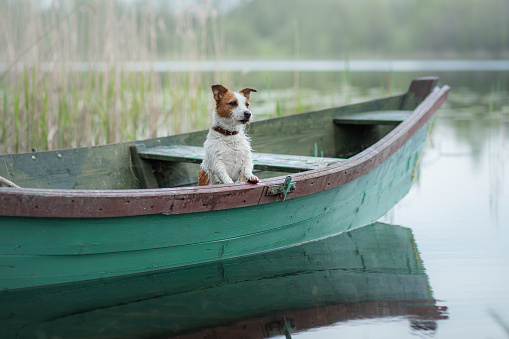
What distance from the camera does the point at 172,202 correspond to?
297 cm

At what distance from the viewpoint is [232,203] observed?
3172 millimetres

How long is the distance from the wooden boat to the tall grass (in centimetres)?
151

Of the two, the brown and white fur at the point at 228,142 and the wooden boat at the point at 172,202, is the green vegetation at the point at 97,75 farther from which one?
the brown and white fur at the point at 228,142

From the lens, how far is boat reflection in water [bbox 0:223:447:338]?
2.86m

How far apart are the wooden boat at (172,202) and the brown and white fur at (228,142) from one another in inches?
7.7

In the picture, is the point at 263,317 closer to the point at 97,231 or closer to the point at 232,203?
the point at 232,203

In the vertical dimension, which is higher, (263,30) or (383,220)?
(263,30)

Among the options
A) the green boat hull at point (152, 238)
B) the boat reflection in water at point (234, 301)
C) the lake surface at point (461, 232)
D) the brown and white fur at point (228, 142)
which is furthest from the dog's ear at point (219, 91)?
the lake surface at point (461, 232)

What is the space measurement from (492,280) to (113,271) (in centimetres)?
237

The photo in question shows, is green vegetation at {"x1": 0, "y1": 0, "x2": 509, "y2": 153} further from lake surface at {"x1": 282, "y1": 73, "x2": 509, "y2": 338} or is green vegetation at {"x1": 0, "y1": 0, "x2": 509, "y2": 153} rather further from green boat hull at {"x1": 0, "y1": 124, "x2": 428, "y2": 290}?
green boat hull at {"x1": 0, "y1": 124, "x2": 428, "y2": 290}

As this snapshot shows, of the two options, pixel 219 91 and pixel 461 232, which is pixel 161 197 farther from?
pixel 461 232

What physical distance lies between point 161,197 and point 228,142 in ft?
2.01

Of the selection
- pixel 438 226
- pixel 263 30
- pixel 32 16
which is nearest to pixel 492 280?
pixel 438 226

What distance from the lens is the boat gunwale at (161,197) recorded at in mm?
2643
